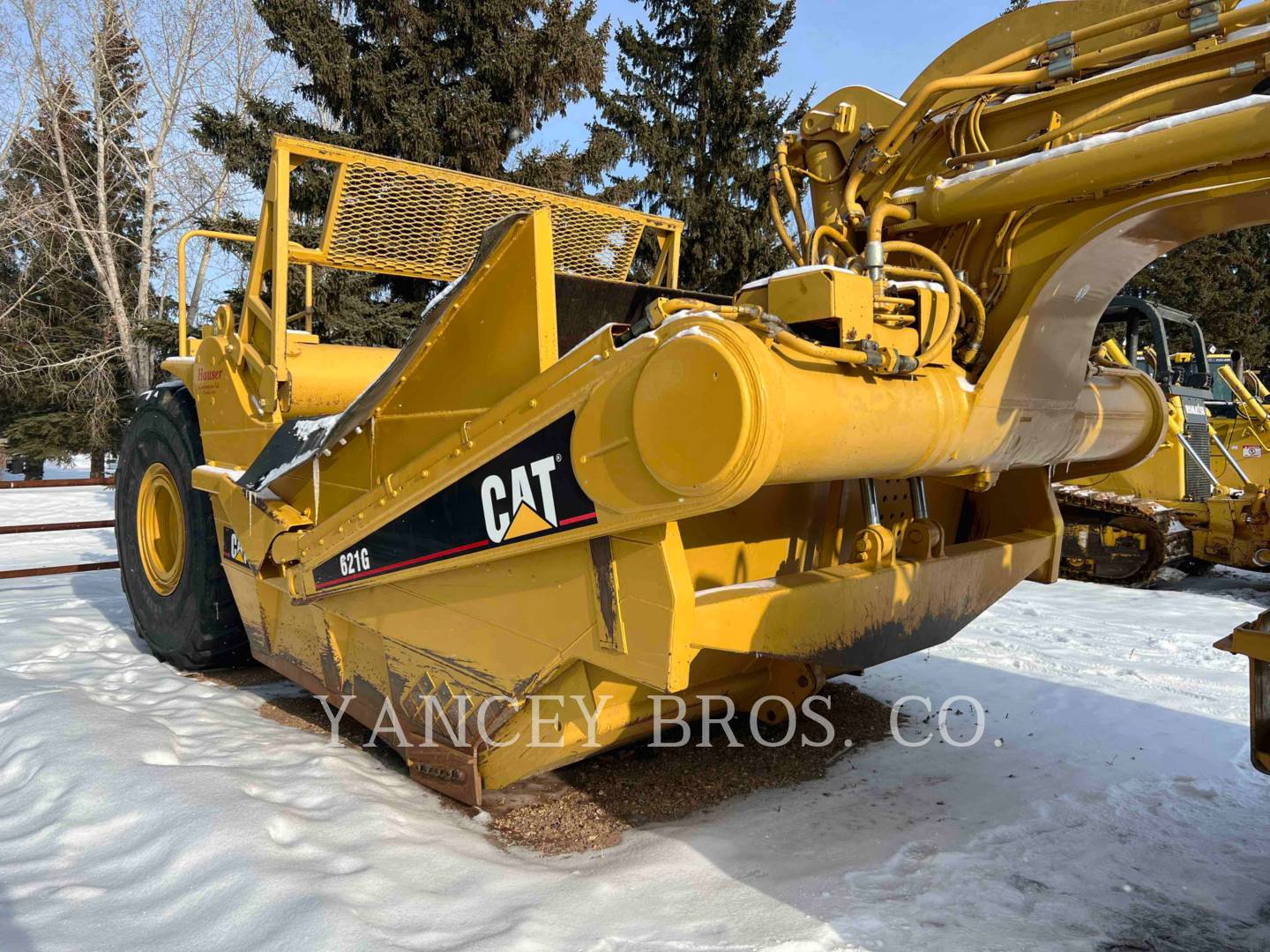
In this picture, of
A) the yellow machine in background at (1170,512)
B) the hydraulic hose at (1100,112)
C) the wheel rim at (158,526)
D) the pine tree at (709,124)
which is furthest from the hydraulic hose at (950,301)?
the pine tree at (709,124)

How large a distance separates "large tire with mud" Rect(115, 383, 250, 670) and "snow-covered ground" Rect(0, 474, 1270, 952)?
266 millimetres

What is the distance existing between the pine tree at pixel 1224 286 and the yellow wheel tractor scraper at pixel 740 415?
81.9 ft

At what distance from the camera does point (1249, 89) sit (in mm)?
2311

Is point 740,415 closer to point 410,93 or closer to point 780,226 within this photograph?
point 780,226

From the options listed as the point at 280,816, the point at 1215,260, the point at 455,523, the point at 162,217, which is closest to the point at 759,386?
the point at 455,523

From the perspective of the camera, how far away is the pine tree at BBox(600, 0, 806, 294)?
1606cm

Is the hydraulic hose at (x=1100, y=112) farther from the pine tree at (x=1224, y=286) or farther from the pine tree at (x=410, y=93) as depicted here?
the pine tree at (x=1224, y=286)

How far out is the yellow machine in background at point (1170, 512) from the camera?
28.6 feet

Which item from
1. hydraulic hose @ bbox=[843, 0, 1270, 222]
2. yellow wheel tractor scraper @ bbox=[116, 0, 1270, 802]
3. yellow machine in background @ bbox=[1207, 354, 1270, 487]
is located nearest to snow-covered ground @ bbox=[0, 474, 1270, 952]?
yellow wheel tractor scraper @ bbox=[116, 0, 1270, 802]

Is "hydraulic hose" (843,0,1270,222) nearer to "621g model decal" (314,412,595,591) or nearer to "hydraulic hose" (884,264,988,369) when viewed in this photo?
"hydraulic hose" (884,264,988,369)

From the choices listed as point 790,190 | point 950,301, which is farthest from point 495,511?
point 790,190

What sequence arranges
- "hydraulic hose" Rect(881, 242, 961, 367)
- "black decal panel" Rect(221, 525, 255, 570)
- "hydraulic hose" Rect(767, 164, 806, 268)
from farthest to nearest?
"black decal panel" Rect(221, 525, 255, 570), "hydraulic hose" Rect(767, 164, 806, 268), "hydraulic hose" Rect(881, 242, 961, 367)

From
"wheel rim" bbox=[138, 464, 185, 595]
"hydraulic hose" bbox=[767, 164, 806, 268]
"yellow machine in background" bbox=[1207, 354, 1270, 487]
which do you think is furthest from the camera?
"yellow machine in background" bbox=[1207, 354, 1270, 487]

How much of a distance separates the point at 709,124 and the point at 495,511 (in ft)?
51.2
